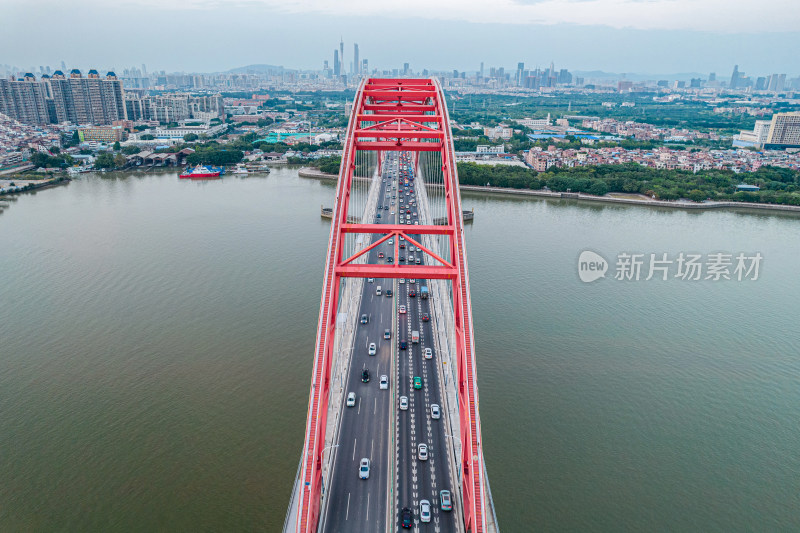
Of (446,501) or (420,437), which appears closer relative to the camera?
(446,501)

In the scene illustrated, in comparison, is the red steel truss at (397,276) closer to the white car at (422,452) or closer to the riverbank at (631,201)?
the white car at (422,452)

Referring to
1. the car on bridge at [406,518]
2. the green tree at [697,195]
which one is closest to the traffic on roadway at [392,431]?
the car on bridge at [406,518]

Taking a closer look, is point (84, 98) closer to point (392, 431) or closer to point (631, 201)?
point (631, 201)

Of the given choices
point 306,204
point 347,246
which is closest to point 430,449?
point 347,246

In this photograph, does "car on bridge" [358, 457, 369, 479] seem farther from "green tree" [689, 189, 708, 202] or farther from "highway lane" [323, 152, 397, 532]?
"green tree" [689, 189, 708, 202]

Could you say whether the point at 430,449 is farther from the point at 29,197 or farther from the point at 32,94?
the point at 32,94

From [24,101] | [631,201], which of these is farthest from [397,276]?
[24,101]
